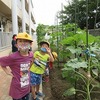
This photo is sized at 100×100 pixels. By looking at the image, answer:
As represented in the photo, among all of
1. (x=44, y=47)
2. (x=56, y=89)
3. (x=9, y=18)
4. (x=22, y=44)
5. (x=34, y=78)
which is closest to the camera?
(x=22, y=44)

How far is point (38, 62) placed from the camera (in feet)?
16.1

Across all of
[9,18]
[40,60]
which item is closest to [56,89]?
[40,60]

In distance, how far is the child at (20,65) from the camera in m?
3.41

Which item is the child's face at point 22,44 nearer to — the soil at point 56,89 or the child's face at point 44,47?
the child's face at point 44,47

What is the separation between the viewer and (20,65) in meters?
3.48

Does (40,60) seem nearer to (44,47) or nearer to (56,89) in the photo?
(44,47)

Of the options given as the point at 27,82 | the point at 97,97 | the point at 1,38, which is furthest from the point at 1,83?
the point at 1,38

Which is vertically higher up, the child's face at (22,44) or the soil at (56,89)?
the child's face at (22,44)

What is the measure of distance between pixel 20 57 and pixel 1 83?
160 inches

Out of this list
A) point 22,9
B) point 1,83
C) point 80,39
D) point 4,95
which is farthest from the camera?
point 22,9

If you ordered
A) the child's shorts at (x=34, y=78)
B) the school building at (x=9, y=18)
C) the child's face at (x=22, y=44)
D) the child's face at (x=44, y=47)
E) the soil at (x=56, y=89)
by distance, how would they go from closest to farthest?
the child's face at (x=22, y=44) → the child's face at (x=44, y=47) → the child's shorts at (x=34, y=78) → the soil at (x=56, y=89) → the school building at (x=9, y=18)

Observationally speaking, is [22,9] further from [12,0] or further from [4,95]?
[4,95]

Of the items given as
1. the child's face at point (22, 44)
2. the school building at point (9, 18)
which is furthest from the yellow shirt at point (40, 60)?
the school building at point (9, 18)

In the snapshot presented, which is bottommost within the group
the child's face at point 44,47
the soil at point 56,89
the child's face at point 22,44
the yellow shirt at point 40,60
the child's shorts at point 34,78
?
the soil at point 56,89
